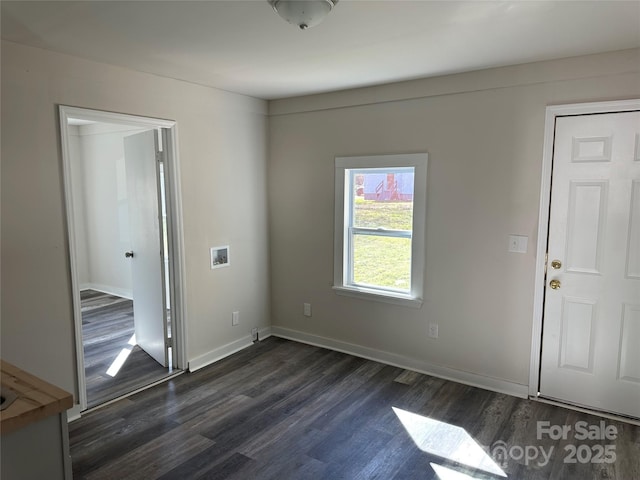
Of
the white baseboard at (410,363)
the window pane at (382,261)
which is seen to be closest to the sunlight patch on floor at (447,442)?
the white baseboard at (410,363)

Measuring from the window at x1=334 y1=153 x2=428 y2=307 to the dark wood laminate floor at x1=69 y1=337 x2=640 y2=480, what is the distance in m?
0.78

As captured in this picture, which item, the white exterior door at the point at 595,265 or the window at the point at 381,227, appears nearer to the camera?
the white exterior door at the point at 595,265

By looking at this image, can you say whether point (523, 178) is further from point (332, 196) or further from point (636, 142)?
point (332, 196)

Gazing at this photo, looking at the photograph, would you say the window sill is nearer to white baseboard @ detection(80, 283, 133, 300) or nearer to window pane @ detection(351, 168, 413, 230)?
window pane @ detection(351, 168, 413, 230)

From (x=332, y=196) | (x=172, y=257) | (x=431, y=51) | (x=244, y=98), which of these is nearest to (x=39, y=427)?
(x=172, y=257)

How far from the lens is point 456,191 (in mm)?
3303

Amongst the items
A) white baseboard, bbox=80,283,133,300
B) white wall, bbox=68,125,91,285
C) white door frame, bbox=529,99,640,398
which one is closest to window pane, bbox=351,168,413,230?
white door frame, bbox=529,99,640,398

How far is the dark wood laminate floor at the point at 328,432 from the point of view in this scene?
237 centimetres

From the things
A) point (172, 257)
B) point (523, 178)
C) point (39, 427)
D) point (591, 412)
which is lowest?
point (591, 412)

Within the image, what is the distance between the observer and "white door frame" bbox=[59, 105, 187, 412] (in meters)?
2.79

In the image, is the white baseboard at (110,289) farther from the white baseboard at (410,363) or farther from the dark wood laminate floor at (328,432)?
the dark wood laminate floor at (328,432)

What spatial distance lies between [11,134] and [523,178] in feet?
10.8

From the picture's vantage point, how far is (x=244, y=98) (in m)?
3.98

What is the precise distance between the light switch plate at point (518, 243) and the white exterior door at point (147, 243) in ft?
8.97
